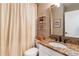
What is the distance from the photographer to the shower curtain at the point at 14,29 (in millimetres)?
1317

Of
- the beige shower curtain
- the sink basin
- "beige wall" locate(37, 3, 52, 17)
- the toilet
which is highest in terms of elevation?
"beige wall" locate(37, 3, 52, 17)

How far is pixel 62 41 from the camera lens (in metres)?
1.30

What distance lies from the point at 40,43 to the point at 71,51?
287mm

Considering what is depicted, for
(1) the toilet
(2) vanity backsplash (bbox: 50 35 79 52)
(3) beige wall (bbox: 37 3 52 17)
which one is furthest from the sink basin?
(3) beige wall (bbox: 37 3 52 17)

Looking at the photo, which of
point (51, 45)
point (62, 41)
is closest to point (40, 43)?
point (51, 45)


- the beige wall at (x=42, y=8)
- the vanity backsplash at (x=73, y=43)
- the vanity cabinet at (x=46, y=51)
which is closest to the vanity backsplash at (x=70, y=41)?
the vanity backsplash at (x=73, y=43)

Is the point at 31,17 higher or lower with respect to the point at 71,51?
higher

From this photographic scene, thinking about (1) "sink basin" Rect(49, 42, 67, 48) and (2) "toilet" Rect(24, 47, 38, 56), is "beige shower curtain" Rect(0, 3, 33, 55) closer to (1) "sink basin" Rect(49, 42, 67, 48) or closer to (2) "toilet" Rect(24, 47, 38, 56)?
(2) "toilet" Rect(24, 47, 38, 56)

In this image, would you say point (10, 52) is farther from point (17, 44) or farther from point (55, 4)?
point (55, 4)

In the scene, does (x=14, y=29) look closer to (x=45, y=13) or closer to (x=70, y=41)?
(x=45, y=13)

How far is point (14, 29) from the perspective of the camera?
1327 mm

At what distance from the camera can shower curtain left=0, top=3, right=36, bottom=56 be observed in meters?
1.32

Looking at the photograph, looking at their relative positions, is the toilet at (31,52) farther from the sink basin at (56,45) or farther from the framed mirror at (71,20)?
the framed mirror at (71,20)

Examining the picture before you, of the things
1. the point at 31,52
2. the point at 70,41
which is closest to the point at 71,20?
the point at 70,41
